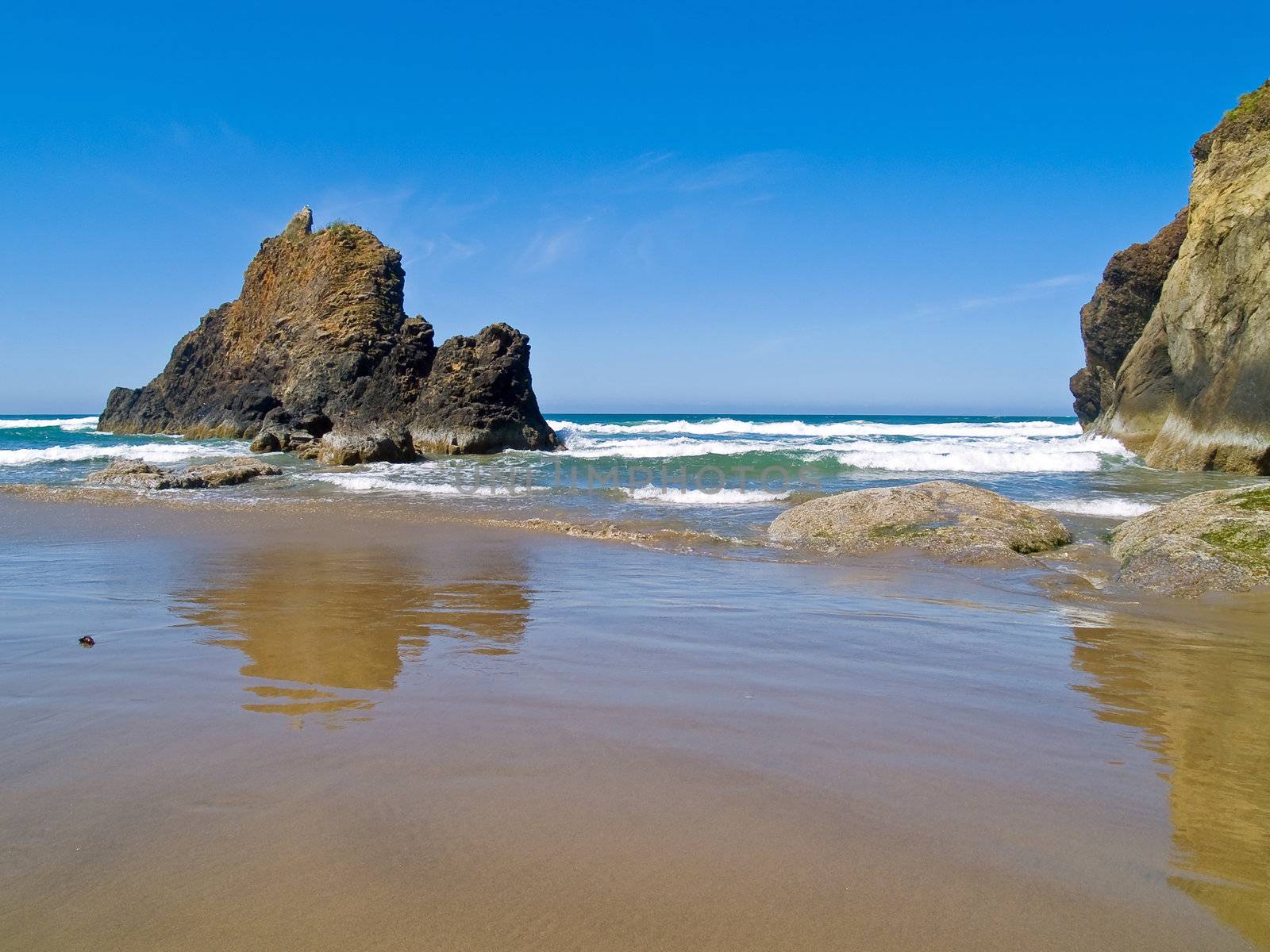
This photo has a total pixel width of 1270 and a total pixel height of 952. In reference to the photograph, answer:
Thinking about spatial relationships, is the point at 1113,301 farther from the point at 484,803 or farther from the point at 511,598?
the point at 484,803

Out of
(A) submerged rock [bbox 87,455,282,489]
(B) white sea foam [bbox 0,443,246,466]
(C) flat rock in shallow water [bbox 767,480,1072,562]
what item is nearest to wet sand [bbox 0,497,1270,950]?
(C) flat rock in shallow water [bbox 767,480,1072,562]

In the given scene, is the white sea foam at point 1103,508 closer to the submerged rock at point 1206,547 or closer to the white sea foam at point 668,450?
the submerged rock at point 1206,547

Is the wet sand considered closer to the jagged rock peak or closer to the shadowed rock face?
the shadowed rock face

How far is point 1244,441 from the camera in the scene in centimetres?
1756

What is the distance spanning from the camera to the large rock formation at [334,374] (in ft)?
96.0

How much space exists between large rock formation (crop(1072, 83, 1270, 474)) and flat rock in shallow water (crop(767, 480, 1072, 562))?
12308 millimetres

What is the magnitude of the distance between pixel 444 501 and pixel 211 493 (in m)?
5.05

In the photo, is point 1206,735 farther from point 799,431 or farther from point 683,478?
point 799,431

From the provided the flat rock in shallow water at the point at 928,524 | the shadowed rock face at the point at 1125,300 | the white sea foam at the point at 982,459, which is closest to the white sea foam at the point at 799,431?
the shadowed rock face at the point at 1125,300

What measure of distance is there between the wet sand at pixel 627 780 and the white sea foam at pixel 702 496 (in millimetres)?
7765

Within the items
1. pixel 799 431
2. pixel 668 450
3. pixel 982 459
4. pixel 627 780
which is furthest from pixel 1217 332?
pixel 799 431


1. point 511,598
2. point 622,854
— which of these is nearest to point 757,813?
point 622,854

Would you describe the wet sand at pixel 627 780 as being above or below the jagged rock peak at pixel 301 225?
below

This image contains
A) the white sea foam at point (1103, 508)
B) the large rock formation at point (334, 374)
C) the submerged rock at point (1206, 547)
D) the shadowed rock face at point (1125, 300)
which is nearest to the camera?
the submerged rock at point (1206, 547)
